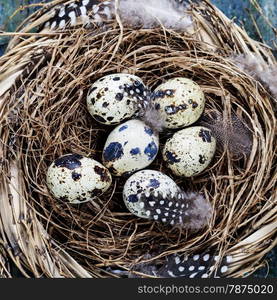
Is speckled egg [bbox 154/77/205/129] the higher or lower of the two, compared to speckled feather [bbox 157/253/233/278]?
higher

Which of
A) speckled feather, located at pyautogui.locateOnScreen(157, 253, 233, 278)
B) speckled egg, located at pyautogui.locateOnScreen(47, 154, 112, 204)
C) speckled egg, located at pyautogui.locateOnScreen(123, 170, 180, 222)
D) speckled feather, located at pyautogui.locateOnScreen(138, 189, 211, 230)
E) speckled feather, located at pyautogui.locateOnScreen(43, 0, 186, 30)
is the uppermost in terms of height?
speckled feather, located at pyautogui.locateOnScreen(43, 0, 186, 30)

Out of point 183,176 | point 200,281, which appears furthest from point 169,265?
point 183,176

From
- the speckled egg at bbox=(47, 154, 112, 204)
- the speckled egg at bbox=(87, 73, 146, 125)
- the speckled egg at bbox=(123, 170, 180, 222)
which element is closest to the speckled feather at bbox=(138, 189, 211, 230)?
the speckled egg at bbox=(123, 170, 180, 222)

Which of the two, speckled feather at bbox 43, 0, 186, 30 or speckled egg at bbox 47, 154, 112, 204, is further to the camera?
speckled feather at bbox 43, 0, 186, 30

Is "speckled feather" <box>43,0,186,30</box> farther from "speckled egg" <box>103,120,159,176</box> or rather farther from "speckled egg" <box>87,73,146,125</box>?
"speckled egg" <box>103,120,159,176</box>

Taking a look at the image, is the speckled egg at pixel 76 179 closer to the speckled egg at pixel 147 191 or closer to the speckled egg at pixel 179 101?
the speckled egg at pixel 147 191

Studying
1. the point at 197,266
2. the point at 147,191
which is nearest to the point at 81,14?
the point at 147,191
